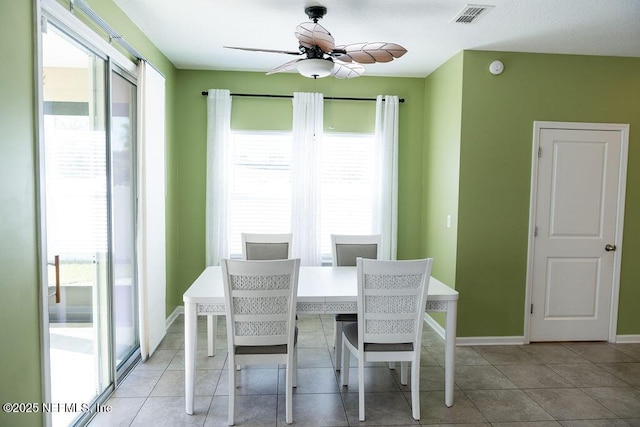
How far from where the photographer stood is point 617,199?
364 cm

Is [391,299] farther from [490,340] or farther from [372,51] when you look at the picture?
[490,340]

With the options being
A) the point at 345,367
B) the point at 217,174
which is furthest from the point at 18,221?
the point at 217,174

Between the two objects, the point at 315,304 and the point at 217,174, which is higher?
the point at 217,174

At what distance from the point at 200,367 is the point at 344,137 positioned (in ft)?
8.88

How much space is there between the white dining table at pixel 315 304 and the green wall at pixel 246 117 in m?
1.61

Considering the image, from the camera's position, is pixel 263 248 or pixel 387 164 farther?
pixel 387 164

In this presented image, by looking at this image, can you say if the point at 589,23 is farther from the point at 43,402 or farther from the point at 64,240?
the point at 43,402

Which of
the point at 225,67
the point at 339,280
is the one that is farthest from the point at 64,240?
the point at 225,67

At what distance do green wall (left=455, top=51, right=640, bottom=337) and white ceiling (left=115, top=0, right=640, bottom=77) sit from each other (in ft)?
0.51

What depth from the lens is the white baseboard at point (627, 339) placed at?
12.3 ft

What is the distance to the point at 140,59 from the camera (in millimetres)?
3062

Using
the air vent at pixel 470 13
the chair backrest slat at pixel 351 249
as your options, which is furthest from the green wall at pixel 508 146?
the chair backrest slat at pixel 351 249

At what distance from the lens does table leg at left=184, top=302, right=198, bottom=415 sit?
238 cm

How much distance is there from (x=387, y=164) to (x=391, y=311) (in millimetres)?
2271
